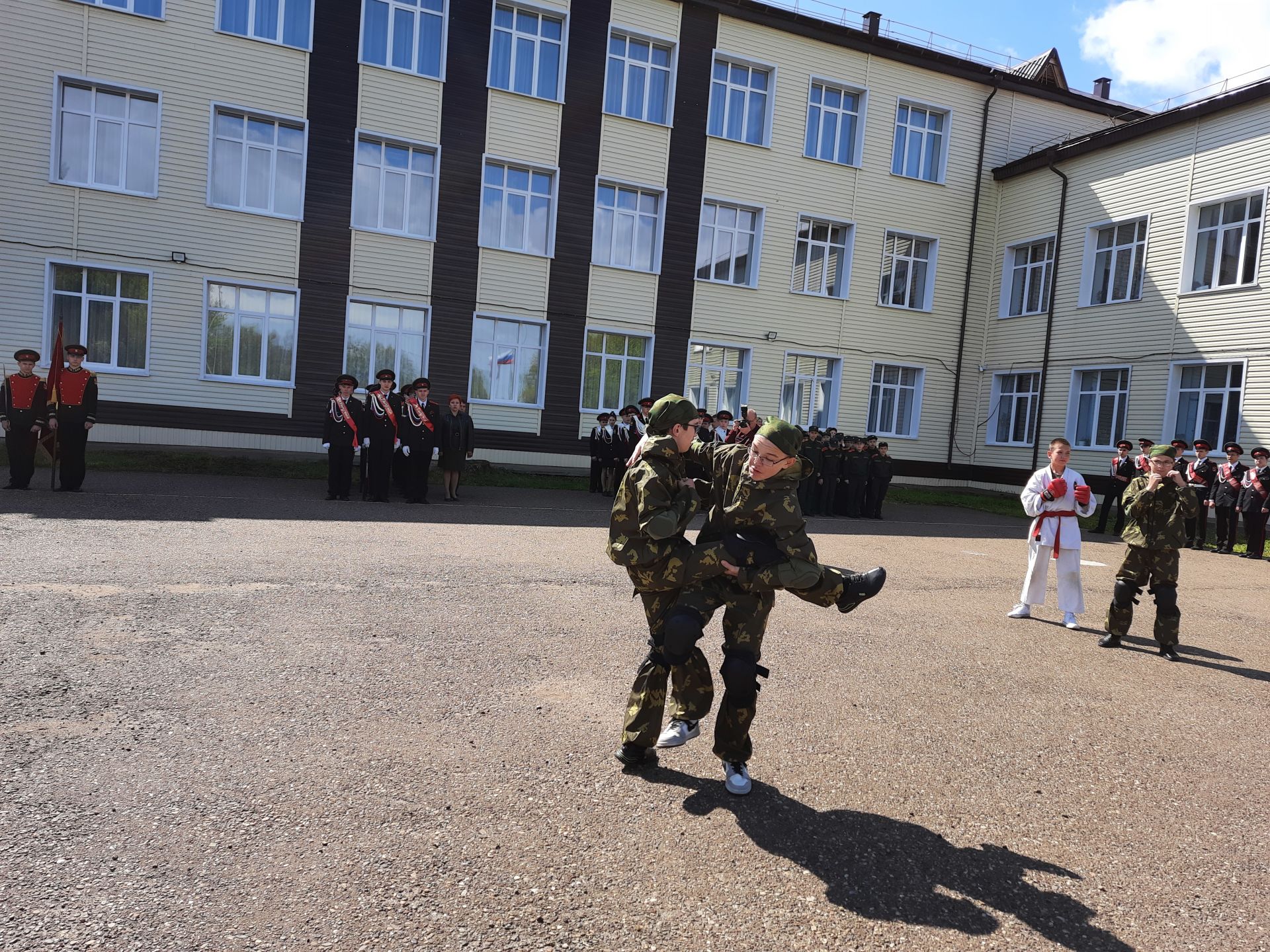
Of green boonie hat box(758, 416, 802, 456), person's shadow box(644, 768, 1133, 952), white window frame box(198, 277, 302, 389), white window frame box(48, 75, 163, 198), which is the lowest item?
person's shadow box(644, 768, 1133, 952)

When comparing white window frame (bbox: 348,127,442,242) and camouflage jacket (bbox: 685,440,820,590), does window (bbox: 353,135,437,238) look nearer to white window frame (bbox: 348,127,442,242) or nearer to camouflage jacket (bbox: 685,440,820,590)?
white window frame (bbox: 348,127,442,242)

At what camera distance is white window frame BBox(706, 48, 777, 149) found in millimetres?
24141

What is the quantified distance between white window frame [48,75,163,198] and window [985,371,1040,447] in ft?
65.8

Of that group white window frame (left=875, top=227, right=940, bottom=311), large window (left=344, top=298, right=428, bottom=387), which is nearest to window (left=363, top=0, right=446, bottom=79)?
large window (left=344, top=298, right=428, bottom=387)

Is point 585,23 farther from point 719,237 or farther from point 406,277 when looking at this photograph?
point 406,277

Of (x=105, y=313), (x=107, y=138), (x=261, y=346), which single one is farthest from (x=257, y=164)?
(x=105, y=313)

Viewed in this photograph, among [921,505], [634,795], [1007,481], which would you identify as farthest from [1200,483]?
[634,795]

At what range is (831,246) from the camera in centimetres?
2641

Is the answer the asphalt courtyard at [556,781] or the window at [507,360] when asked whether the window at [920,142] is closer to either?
the window at [507,360]

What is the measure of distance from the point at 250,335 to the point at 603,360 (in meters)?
8.79

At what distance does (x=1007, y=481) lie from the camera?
26.8 metres

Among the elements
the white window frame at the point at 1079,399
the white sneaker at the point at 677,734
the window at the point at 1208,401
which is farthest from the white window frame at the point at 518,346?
the white sneaker at the point at 677,734

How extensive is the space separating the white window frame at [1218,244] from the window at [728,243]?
10299 mm

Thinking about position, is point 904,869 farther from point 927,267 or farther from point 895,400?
point 927,267
